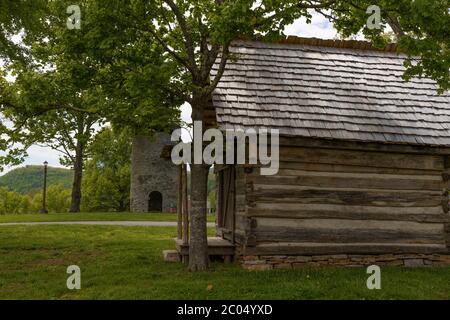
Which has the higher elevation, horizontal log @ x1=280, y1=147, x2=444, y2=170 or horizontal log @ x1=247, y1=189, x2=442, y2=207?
horizontal log @ x1=280, y1=147, x2=444, y2=170

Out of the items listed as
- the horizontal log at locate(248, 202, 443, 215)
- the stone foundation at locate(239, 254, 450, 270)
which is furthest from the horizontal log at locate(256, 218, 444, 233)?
the stone foundation at locate(239, 254, 450, 270)

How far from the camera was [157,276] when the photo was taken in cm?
842

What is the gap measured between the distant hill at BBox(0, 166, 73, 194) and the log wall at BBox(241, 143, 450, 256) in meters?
92.3

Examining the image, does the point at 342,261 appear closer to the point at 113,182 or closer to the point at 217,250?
the point at 217,250

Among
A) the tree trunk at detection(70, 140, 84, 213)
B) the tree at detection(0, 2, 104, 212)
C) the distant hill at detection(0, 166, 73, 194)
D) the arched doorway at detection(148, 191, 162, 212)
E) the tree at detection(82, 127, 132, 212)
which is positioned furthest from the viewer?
the distant hill at detection(0, 166, 73, 194)

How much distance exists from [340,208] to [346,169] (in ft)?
2.79

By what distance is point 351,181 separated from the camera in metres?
9.68

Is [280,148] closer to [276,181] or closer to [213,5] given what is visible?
[276,181]

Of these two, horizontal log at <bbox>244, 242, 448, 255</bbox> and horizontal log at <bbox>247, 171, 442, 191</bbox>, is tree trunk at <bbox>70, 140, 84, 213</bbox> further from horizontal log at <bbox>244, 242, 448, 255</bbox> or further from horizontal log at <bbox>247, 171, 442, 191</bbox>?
horizontal log at <bbox>244, 242, 448, 255</bbox>

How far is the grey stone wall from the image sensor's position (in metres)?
31.8

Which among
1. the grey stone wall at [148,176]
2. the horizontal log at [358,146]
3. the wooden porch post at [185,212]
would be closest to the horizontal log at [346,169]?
the horizontal log at [358,146]

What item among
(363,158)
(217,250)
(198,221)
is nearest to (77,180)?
(217,250)
